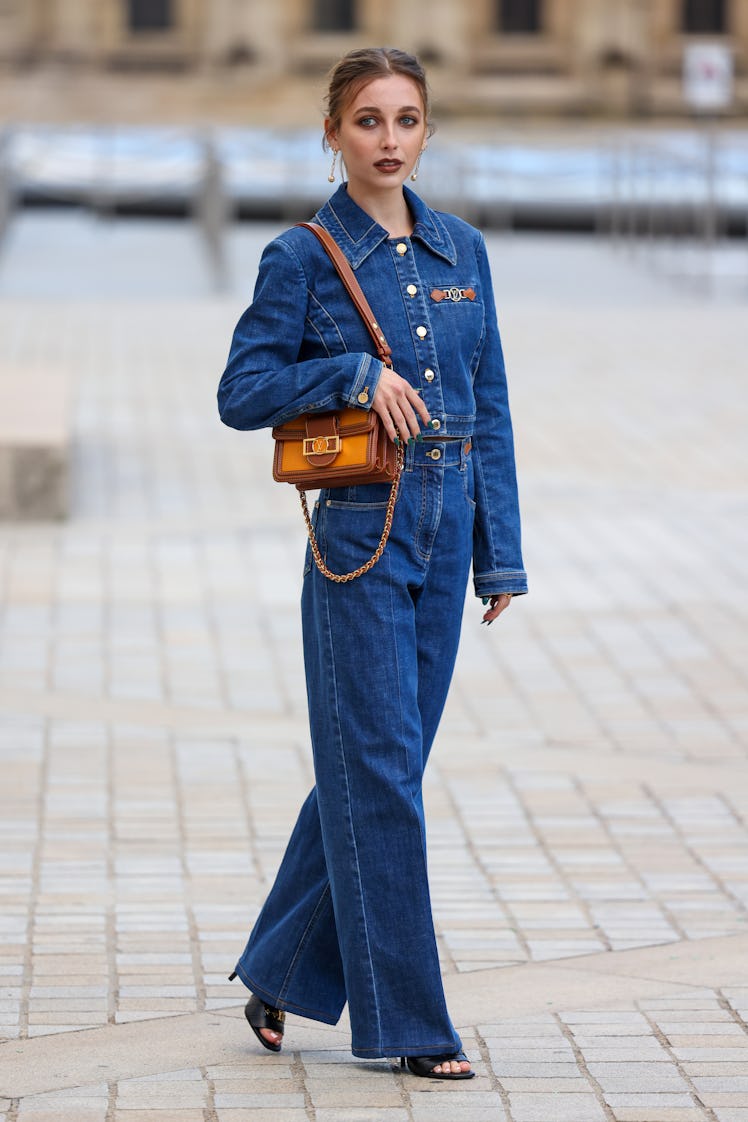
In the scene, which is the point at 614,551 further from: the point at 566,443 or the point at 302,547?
the point at 566,443

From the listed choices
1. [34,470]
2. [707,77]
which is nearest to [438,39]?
[707,77]

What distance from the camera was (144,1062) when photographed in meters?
4.01

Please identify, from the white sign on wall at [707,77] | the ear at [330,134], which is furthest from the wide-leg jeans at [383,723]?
the white sign on wall at [707,77]

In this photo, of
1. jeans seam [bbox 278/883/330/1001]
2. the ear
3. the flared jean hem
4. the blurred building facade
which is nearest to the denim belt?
the ear

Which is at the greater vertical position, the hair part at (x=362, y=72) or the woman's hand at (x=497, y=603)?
the hair part at (x=362, y=72)

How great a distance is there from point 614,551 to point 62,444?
2543 millimetres

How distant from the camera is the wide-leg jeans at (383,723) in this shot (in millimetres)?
3746

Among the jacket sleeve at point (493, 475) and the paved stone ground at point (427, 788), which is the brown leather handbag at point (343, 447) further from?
the paved stone ground at point (427, 788)

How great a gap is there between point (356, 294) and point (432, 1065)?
4.45ft

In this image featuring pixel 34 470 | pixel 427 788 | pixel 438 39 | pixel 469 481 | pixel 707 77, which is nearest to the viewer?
pixel 469 481

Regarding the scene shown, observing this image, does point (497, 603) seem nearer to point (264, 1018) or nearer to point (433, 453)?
point (433, 453)

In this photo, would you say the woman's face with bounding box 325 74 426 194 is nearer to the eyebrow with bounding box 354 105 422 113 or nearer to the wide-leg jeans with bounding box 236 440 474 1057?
the eyebrow with bounding box 354 105 422 113

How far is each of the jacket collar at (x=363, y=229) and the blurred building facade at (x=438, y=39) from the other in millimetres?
43823

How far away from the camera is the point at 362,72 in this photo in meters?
3.73
